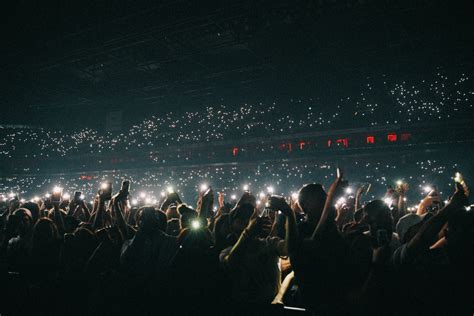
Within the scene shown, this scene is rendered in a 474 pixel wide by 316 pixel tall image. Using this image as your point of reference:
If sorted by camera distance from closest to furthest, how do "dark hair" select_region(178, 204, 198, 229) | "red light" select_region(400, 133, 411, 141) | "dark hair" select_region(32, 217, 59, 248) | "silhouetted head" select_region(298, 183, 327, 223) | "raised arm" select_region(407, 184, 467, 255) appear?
"raised arm" select_region(407, 184, 467, 255) → "silhouetted head" select_region(298, 183, 327, 223) → "dark hair" select_region(178, 204, 198, 229) → "dark hair" select_region(32, 217, 59, 248) → "red light" select_region(400, 133, 411, 141)

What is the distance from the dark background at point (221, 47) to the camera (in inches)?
337

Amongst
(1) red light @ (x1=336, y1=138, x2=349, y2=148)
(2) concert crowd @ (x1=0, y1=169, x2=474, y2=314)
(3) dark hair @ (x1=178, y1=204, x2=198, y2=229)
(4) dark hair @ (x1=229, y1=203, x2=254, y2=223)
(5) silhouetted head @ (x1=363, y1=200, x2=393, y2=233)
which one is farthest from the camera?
(1) red light @ (x1=336, y1=138, x2=349, y2=148)

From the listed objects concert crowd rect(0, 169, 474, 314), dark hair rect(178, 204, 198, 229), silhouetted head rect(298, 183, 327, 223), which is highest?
silhouetted head rect(298, 183, 327, 223)

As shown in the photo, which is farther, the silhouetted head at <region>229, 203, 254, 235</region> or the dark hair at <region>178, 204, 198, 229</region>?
the dark hair at <region>178, 204, 198, 229</region>

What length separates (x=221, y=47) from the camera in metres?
10.8

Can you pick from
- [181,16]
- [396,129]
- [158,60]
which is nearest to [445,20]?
[396,129]

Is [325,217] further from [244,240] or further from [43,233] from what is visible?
[43,233]

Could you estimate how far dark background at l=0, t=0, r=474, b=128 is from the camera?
8.57m

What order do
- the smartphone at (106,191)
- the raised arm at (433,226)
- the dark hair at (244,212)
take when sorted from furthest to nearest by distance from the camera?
the smartphone at (106,191) < the dark hair at (244,212) < the raised arm at (433,226)

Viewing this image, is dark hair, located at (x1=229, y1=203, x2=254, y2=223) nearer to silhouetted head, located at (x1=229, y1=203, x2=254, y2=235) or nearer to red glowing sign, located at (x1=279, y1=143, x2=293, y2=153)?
silhouetted head, located at (x1=229, y1=203, x2=254, y2=235)

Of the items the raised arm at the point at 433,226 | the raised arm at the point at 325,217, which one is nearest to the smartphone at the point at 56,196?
the raised arm at the point at 325,217

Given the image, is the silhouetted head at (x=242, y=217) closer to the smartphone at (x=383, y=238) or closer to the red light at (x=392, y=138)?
the smartphone at (x=383, y=238)

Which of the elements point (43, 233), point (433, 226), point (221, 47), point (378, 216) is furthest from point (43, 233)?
point (221, 47)

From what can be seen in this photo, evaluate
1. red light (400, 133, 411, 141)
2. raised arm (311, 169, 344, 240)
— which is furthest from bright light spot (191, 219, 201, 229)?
red light (400, 133, 411, 141)
